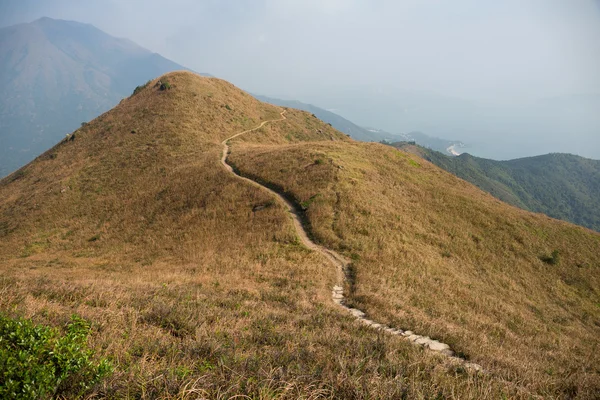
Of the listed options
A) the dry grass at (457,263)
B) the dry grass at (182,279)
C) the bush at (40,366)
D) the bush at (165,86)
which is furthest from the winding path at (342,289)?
the bush at (165,86)

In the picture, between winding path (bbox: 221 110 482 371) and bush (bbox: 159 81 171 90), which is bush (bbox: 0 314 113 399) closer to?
winding path (bbox: 221 110 482 371)

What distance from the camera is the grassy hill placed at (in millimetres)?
5332

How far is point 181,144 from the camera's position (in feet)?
148

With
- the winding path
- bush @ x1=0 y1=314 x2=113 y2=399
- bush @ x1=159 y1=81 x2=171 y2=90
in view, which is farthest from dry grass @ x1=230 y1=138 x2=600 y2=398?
bush @ x1=159 y1=81 x2=171 y2=90

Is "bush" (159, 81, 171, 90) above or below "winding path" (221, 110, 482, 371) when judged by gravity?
above

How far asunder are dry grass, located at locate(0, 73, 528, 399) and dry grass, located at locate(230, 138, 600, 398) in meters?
2.55

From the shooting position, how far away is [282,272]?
15883 millimetres

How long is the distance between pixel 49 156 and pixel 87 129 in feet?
26.9

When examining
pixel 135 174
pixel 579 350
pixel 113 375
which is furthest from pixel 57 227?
pixel 579 350

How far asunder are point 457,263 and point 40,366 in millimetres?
23321

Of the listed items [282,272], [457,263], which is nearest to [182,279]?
[282,272]

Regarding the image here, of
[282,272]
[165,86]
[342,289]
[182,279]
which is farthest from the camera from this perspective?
[165,86]

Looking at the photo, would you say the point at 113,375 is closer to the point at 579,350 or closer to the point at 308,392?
the point at 308,392

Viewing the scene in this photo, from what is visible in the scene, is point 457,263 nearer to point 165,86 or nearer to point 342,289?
point 342,289
